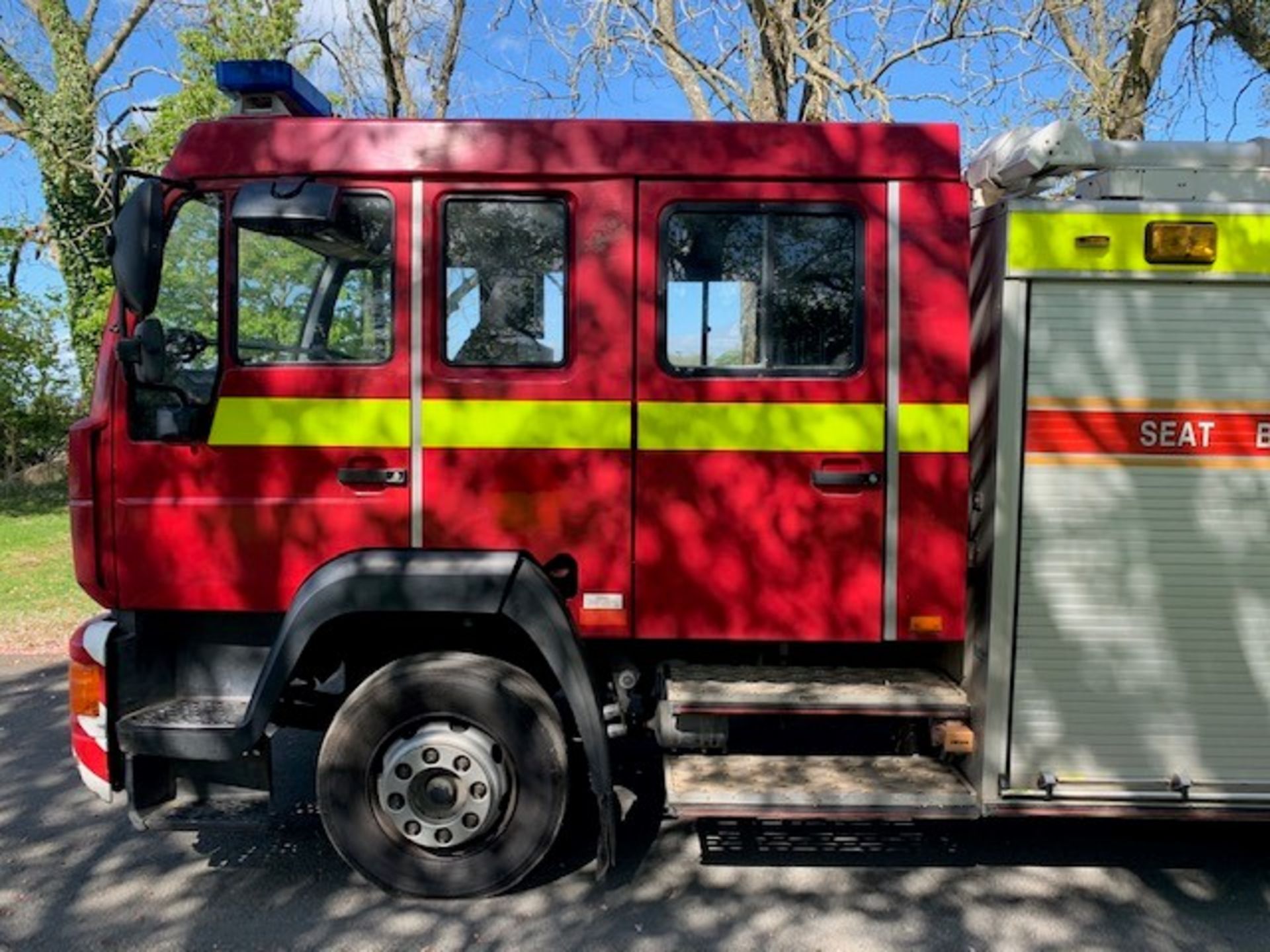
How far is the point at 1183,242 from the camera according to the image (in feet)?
11.6

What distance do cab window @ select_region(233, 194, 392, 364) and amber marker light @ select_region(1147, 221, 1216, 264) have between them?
2.78 m

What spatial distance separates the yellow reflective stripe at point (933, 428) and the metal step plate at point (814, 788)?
1.25 metres

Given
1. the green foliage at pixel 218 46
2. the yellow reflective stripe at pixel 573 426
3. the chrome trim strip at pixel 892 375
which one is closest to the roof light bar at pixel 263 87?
the yellow reflective stripe at pixel 573 426

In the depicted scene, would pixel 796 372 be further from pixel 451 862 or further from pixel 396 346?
pixel 451 862

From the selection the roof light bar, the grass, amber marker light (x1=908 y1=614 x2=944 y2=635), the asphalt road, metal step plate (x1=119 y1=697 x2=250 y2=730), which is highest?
the roof light bar

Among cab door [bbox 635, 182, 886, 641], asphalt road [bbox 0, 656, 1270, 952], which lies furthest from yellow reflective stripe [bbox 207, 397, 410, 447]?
asphalt road [bbox 0, 656, 1270, 952]

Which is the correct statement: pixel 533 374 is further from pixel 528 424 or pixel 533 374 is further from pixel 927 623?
pixel 927 623

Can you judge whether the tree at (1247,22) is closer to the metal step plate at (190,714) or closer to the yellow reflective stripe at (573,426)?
the yellow reflective stripe at (573,426)

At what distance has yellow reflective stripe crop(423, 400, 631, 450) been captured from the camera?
3.71 metres

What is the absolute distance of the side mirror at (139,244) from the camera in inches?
136

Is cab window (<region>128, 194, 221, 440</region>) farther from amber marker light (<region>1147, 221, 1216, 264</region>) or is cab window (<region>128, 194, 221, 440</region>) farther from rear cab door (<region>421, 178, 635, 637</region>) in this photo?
amber marker light (<region>1147, 221, 1216, 264</region>)

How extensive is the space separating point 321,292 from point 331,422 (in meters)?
0.49

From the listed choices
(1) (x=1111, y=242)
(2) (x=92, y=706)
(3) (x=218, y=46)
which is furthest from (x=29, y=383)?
(1) (x=1111, y=242)

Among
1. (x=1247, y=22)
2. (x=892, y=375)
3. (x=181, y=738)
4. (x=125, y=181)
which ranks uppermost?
(x=1247, y=22)
